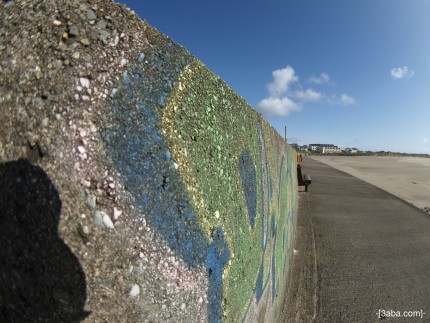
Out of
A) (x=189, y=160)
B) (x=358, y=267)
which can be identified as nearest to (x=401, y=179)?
(x=358, y=267)

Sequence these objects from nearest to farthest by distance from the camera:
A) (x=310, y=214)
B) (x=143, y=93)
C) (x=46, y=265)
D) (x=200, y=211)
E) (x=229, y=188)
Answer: (x=46, y=265), (x=143, y=93), (x=200, y=211), (x=229, y=188), (x=310, y=214)

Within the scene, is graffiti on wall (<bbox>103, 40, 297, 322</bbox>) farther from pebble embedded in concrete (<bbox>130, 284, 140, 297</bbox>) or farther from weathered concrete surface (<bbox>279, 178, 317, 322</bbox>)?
weathered concrete surface (<bbox>279, 178, 317, 322</bbox>)

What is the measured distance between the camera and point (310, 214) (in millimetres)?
9102

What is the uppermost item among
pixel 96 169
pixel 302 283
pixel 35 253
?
pixel 96 169

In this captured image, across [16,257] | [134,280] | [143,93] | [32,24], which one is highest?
[32,24]

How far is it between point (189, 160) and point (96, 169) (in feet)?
1.34

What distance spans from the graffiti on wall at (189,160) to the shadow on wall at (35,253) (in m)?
→ 0.28

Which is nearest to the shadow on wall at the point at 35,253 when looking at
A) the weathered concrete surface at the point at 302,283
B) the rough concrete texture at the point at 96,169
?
the rough concrete texture at the point at 96,169

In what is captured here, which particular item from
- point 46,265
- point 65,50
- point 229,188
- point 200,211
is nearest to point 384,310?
point 229,188

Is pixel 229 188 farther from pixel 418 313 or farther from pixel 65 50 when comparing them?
pixel 418 313

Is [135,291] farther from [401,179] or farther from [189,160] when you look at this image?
[401,179]

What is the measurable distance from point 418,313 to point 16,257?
4.91m

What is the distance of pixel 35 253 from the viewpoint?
1.05 metres

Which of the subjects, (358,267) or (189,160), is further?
(358,267)
